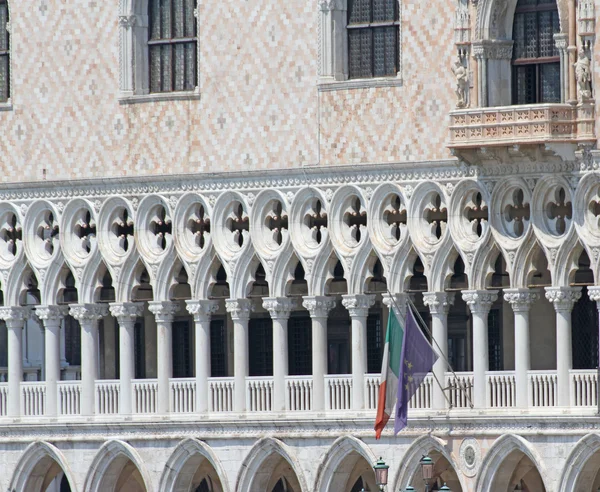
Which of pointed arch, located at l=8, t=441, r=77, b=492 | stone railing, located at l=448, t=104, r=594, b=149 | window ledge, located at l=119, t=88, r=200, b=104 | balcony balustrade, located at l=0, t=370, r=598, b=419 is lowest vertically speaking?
pointed arch, located at l=8, t=441, r=77, b=492

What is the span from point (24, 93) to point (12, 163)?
61.5 inches

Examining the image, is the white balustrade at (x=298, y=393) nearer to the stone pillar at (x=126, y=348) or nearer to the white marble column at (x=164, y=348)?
the white marble column at (x=164, y=348)

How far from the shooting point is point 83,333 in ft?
235

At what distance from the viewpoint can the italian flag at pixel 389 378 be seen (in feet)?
214

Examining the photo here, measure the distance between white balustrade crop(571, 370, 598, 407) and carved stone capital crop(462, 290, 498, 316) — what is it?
2.65 m

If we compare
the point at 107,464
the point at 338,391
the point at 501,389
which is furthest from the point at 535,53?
the point at 107,464

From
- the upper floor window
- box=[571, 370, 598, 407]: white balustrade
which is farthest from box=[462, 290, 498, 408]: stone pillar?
the upper floor window

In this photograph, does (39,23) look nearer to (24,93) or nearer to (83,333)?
(24,93)

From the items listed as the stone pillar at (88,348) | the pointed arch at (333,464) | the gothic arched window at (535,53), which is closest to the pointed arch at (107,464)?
the stone pillar at (88,348)

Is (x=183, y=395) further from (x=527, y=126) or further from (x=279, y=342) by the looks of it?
(x=527, y=126)

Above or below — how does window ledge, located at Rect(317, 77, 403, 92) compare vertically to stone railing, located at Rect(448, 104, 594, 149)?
above

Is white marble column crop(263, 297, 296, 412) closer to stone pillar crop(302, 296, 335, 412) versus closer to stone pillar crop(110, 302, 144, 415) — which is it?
stone pillar crop(302, 296, 335, 412)

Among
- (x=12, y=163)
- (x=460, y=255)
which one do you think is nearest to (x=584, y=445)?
(x=460, y=255)

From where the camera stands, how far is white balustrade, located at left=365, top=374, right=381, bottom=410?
67.1m
